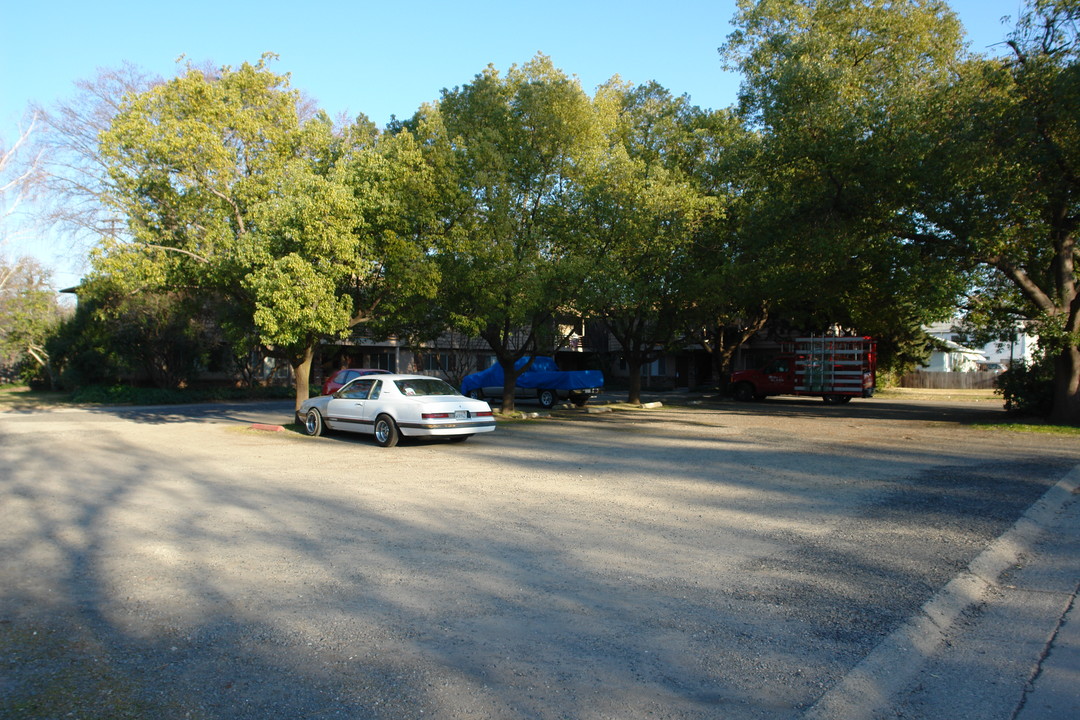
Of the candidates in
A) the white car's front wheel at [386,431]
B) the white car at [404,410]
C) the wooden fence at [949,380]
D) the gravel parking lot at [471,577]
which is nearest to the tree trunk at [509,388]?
the white car at [404,410]

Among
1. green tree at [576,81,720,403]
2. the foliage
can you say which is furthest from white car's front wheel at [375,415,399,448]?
the foliage

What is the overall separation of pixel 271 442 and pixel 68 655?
41.3 ft

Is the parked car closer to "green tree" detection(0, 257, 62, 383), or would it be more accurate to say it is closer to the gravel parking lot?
the gravel parking lot

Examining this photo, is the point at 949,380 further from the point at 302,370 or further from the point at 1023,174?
the point at 302,370

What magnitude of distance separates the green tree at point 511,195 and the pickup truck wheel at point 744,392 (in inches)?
555

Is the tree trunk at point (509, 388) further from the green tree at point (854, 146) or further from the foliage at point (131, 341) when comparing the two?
the foliage at point (131, 341)

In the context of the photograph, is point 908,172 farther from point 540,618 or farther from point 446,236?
point 540,618

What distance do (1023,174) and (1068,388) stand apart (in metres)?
6.56

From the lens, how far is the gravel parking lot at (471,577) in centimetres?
414

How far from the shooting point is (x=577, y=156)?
21.7 metres

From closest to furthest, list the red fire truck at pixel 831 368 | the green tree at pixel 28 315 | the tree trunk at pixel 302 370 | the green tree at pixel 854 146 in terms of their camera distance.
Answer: the green tree at pixel 854 146
the tree trunk at pixel 302 370
the red fire truck at pixel 831 368
the green tree at pixel 28 315

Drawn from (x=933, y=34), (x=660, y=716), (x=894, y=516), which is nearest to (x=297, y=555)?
(x=660, y=716)

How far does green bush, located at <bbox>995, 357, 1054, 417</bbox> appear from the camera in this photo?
851 inches

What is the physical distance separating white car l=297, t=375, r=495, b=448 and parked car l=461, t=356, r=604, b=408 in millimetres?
11069
